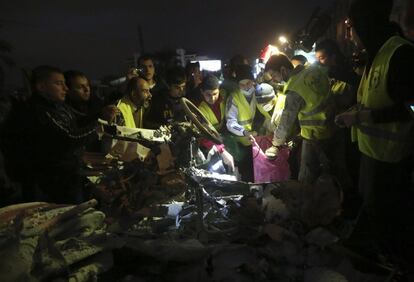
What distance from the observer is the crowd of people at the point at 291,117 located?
9.50 ft


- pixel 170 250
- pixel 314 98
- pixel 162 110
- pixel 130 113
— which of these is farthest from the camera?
pixel 162 110

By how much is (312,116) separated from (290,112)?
0.25m

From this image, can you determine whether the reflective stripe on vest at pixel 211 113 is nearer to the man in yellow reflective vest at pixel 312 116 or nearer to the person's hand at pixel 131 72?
the man in yellow reflective vest at pixel 312 116

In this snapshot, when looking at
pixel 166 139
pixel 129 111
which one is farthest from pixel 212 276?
pixel 129 111

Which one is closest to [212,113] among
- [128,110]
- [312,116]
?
[128,110]

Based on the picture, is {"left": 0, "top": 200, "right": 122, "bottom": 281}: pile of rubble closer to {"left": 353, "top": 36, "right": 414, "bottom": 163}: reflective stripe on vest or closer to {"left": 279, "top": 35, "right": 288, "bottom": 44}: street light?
{"left": 353, "top": 36, "right": 414, "bottom": 163}: reflective stripe on vest

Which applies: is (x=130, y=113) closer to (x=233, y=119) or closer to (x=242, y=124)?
(x=233, y=119)

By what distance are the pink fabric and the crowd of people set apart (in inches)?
5.8

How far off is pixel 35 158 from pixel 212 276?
2.46 m

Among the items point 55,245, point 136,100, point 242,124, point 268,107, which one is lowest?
point 55,245

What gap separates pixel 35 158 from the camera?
156 inches

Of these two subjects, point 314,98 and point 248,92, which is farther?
point 248,92

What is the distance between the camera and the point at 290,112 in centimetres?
444

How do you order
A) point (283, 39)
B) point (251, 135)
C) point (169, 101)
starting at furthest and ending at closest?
point (283, 39), point (169, 101), point (251, 135)
